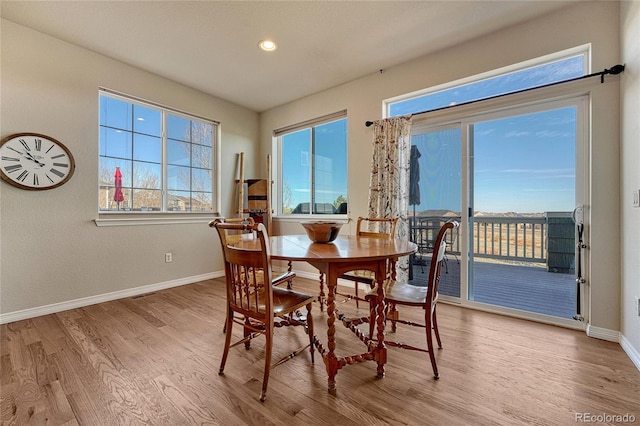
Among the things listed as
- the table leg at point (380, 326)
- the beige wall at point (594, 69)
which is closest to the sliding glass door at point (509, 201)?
the beige wall at point (594, 69)

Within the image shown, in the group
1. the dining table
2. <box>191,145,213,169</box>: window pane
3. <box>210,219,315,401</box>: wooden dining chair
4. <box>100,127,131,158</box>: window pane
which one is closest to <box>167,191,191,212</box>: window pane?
<box>191,145,213,169</box>: window pane

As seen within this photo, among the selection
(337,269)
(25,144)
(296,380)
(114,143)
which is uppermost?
(114,143)

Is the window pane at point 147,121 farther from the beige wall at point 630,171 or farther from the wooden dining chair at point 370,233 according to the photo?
the beige wall at point 630,171

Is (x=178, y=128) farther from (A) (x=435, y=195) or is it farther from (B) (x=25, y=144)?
(A) (x=435, y=195)

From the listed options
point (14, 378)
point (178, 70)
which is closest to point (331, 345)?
point (14, 378)

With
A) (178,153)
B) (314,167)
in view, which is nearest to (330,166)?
(314,167)

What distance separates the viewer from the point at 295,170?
4.42m

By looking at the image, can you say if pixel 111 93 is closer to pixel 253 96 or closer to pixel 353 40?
pixel 253 96

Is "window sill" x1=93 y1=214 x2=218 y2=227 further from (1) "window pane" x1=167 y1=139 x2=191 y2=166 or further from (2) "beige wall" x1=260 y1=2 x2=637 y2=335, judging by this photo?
(2) "beige wall" x1=260 y1=2 x2=637 y2=335

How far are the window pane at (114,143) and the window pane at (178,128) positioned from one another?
0.50 metres

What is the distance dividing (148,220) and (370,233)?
2.76m

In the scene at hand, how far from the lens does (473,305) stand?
2.75 metres

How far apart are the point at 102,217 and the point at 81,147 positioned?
78 cm

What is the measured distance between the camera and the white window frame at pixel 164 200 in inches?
122
